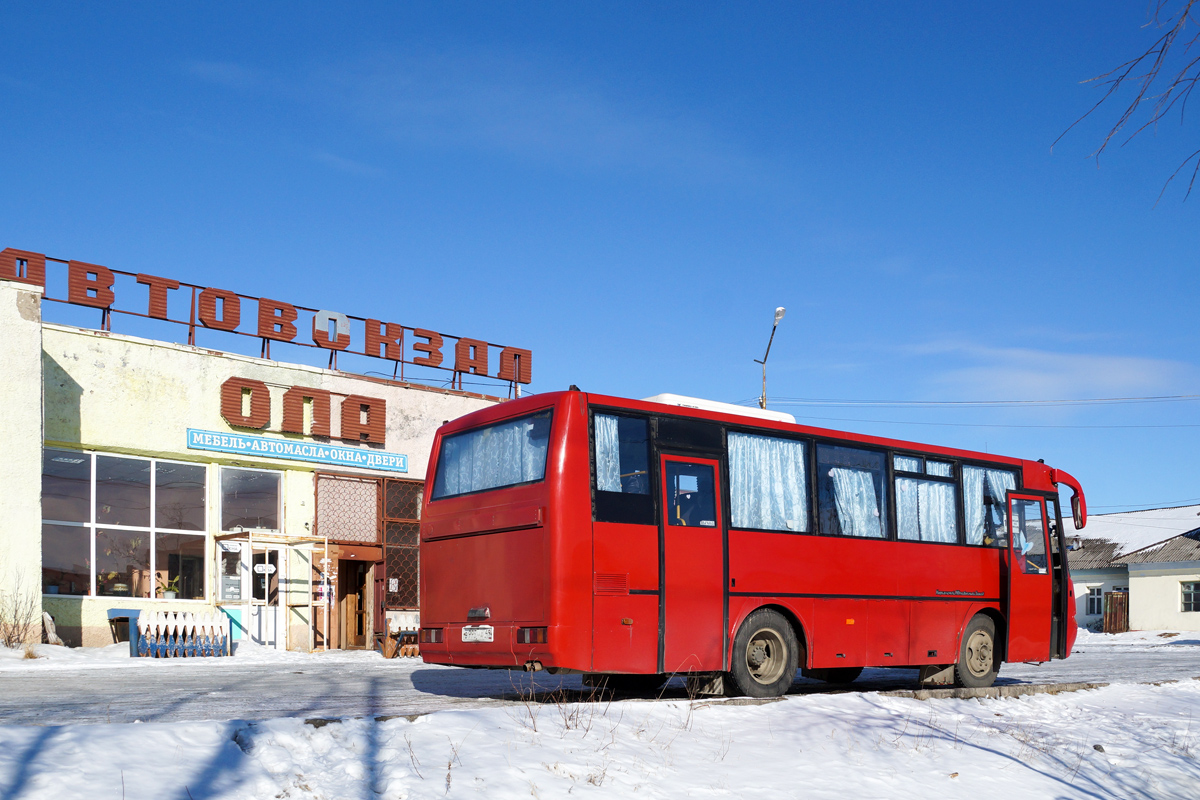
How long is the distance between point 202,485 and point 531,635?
1555cm

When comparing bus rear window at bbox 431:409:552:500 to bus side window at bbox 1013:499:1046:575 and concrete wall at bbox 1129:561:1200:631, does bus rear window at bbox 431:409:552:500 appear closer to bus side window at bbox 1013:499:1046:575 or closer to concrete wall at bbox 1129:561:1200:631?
bus side window at bbox 1013:499:1046:575

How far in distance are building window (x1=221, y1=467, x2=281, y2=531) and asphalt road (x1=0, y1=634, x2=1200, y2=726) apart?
3890mm

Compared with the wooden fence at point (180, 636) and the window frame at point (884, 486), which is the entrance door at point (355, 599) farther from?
the window frame at point (884, 486)

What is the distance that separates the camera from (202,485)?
2364 cm

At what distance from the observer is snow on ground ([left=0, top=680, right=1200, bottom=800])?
6.00m

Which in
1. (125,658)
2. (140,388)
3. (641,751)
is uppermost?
(140,388)

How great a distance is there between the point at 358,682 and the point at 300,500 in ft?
37.4

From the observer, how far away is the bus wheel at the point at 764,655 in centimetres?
1134

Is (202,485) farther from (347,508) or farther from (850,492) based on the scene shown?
(850,492)

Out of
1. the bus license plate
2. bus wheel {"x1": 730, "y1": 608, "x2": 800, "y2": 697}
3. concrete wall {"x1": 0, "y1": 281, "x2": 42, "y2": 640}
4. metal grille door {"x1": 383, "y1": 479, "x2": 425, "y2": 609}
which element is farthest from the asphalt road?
metal grille door {"x1": 383, "y1": 479, "x2": 425, "y2": 609}

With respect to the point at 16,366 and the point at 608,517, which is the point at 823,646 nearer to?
the point at 608,517

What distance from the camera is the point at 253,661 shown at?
782 inches

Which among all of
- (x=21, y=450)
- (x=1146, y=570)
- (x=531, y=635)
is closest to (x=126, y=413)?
(x=21, y=450)

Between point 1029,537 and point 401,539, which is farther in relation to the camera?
point 401,539
